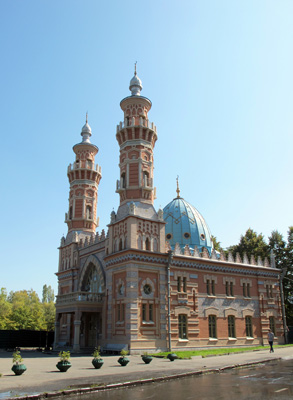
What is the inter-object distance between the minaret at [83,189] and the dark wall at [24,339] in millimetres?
12658

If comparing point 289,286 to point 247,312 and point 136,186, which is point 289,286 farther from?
point 136,186

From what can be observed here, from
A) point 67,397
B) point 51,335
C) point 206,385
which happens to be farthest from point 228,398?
point 51,335

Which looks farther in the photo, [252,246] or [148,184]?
[252,246]

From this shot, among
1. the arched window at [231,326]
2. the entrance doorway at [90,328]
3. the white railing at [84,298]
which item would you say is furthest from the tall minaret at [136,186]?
the arched window at [231,326]

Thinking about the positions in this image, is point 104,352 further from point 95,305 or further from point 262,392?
point 262,392

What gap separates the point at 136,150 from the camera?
3709cm

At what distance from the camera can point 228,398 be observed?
39.4ft

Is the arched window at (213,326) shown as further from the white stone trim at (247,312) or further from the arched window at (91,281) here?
the arched window at (91,281)

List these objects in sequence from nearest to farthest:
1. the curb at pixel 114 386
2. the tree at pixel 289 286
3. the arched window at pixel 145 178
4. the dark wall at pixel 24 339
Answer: the curb at pixel 114 386 < the arched window at pixel 145 178 < the dark wall at pixel 24 339 < the tree at pixel 289 286

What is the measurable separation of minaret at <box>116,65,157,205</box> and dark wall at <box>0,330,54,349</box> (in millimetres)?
20202

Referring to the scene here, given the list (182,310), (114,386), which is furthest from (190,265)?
(114,386)

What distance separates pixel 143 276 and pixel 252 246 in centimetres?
2796

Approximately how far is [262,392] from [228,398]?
6.03 feet

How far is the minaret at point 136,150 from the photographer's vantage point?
35.8 m
